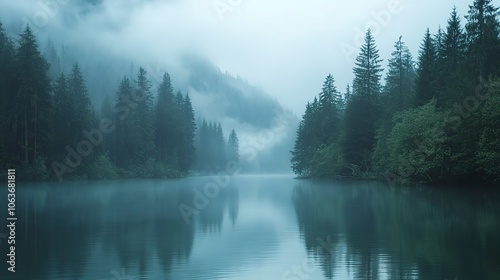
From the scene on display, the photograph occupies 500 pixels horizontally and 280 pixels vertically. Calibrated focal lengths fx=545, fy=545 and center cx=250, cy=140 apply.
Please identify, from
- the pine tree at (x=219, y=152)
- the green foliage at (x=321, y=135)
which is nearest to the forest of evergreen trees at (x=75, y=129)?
the green foliage at (x=321, y=135)

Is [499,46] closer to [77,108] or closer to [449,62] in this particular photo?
[449,62]

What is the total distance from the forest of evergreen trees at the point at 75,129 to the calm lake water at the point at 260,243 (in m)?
34.4

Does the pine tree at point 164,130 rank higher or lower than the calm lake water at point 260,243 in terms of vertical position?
higher

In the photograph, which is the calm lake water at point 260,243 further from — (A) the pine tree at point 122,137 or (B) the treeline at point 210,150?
(B) the treeline at point 210,150

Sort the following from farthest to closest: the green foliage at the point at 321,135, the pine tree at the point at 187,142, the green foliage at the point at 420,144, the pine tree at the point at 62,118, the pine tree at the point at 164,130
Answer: the pine tree at the point at 187,142
the pine tree at the point at 164,130
the green foliage at the point at 321,135
the pine tree at the point at 62,118
the green foliage at the point at 420,144

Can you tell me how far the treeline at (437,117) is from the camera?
39681 millimetres

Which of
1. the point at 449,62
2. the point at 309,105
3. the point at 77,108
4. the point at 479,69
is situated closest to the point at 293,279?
the point at 479,69

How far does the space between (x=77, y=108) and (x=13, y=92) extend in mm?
11775

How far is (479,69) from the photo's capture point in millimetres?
43375

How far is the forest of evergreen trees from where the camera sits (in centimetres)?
5930

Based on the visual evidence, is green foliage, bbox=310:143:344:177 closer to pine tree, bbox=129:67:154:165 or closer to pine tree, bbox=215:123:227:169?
pine tree, bbox=129:67:154:165

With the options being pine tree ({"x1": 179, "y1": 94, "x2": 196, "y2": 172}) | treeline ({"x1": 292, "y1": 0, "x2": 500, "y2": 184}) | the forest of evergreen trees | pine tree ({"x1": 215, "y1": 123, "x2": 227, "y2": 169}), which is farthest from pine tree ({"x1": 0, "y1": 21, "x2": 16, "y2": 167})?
pine tree ({"x1": 215, "y1": 123, "x2": 227, "y2": 169})

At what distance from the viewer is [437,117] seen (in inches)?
1823

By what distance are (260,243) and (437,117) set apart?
33.5 m
